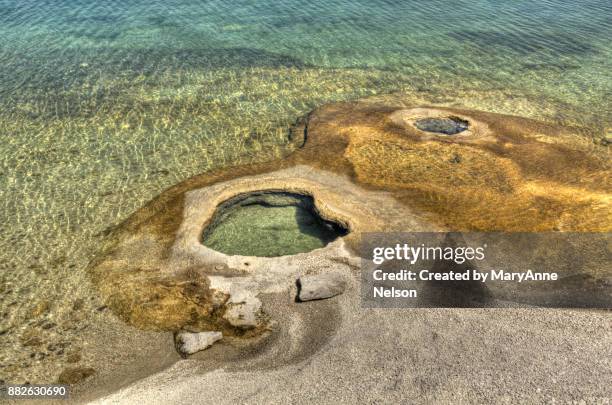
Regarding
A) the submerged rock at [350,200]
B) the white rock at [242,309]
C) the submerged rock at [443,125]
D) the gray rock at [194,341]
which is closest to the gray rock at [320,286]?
the submerged rock at [350,200]

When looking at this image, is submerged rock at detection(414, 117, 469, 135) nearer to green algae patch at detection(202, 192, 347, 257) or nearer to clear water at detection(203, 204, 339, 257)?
green algae patch at detection(202, 192, 347, 257)

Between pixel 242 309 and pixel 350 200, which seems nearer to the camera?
pixel 242 309

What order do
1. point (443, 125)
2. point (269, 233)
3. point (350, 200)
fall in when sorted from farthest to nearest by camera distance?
1. point (443, 125)
2. point (350, 200)
3. point (269, 233)

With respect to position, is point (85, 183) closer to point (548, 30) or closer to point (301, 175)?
point (301, 175)

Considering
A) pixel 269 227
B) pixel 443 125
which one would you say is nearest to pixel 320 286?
pixel 269 227

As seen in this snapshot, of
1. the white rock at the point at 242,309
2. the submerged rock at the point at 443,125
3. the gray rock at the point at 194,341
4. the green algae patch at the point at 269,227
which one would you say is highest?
the submerged rock at the point at 443,125

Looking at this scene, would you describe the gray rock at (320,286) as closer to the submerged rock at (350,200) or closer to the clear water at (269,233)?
the submerged rock at (350,200)

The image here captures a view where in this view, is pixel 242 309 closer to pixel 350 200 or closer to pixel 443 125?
pixel 350 200
